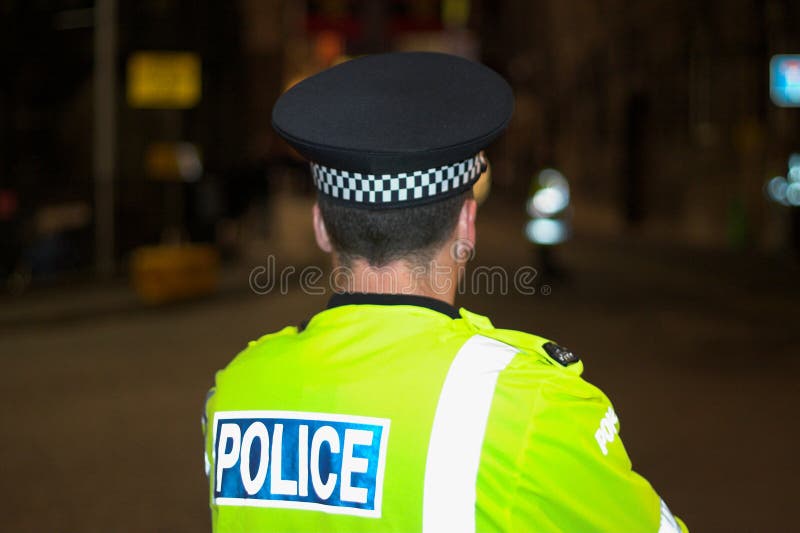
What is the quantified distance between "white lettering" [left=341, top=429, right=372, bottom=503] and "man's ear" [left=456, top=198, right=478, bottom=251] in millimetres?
415

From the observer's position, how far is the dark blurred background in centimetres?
656

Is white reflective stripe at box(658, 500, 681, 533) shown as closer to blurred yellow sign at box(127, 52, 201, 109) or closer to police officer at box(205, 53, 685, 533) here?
police officer at box(205, 53, 685, 533)

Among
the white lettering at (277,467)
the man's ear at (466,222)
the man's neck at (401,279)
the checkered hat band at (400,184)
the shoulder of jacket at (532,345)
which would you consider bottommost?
the white lettering at (277,467)

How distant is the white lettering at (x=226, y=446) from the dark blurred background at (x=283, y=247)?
3532 mm

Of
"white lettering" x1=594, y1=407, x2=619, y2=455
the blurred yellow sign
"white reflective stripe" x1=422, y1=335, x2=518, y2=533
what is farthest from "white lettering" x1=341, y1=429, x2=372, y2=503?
the blurred yellow sign

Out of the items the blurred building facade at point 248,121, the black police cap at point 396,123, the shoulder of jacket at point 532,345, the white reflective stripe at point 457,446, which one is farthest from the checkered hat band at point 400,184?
the blurred building facade at point 248,121

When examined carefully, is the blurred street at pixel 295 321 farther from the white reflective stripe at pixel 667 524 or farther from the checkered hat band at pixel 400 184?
the checkered hat band at pixel 400 184

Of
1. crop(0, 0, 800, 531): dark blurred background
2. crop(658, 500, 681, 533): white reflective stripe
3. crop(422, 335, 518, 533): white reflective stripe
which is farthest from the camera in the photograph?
crop(0, 0, 800, 531): dark blurred background

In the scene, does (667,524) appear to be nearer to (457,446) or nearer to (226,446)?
(457,446)

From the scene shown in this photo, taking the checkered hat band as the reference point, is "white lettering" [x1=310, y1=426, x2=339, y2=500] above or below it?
below

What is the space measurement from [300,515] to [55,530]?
12.7ft

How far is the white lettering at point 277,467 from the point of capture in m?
1.80

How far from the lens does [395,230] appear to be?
72.8 inches

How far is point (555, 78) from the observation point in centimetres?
4809
